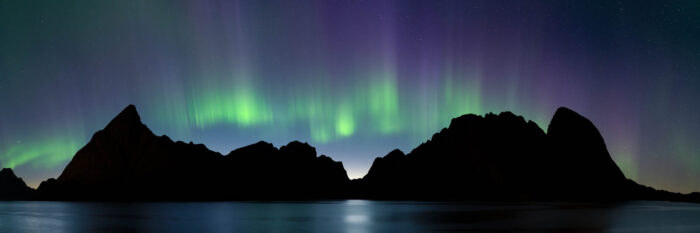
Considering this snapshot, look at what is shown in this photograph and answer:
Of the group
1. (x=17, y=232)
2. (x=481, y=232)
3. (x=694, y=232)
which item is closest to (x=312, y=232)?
(x=481, y=232)

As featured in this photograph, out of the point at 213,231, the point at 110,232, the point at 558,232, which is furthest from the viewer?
the point at 213,231

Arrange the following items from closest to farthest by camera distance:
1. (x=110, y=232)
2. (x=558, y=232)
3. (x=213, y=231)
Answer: (x=558, y=232), (x=110, y=232), (x=213, y=231)

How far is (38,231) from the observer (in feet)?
154

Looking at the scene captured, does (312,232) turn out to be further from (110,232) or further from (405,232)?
(110,232)

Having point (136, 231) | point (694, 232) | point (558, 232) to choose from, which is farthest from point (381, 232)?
point (694, 232)

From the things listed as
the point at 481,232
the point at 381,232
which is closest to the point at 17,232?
the point at 381,232

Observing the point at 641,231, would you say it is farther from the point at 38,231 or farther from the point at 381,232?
the point at 38,231

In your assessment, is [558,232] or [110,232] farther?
[110,232]

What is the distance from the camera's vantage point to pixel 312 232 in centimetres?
4406

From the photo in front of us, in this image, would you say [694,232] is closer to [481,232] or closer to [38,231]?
[481,232]

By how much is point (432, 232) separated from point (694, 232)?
71.4 ft

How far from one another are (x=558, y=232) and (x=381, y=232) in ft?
49.7

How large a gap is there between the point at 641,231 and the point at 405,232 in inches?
865

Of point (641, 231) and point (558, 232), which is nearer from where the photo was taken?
point (558, 232)
